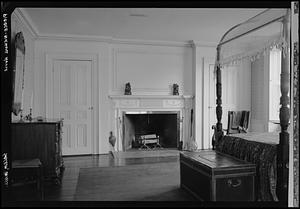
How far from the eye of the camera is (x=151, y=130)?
6.20 m

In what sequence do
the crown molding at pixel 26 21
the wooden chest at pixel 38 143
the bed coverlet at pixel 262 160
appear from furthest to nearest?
1. the crown molding at pixel 26 21
2. the wooden chest at pixel 38 143
3. the bed coverlet at pixel 262 160

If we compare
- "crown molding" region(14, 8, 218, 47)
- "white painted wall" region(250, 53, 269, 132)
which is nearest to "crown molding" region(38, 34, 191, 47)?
"crown molding" region(14, 8, 218, 47)

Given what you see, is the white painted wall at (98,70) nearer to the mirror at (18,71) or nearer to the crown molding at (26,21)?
the crown molding at (26,21)

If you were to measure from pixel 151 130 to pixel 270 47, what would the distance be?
3.75 metres

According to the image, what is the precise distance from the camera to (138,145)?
239 inches

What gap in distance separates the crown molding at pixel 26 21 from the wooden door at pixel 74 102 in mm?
650

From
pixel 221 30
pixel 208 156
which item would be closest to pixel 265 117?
pixel 221 30

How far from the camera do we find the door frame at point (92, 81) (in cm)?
532

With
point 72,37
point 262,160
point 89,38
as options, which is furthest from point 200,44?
point 262,160

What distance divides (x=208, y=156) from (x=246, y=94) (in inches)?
145

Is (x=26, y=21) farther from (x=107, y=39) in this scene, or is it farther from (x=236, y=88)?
(x=236, y=88)

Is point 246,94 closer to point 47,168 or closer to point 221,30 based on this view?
point 221,30

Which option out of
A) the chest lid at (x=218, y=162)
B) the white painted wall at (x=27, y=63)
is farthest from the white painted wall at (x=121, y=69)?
the chest lid at (x=218, y=162)

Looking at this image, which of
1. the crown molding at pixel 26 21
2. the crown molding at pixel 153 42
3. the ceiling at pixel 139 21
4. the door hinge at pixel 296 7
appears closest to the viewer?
the door hinge at pixel 296 7
